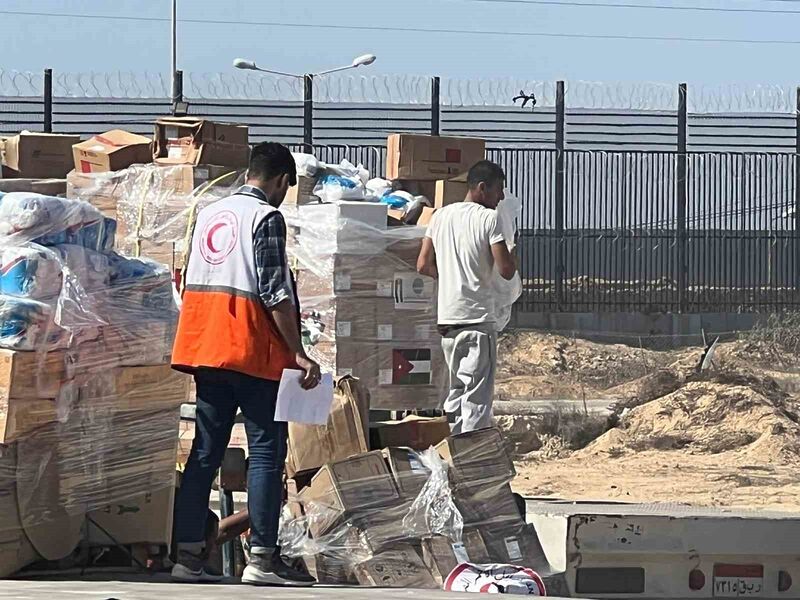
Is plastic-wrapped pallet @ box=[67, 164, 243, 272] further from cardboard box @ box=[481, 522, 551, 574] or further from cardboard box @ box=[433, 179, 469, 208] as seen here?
cardboard box @ box=[481, 522, 551, 574]

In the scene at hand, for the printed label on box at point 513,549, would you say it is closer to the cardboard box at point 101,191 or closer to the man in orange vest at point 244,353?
the man in orange vest at point 244,353

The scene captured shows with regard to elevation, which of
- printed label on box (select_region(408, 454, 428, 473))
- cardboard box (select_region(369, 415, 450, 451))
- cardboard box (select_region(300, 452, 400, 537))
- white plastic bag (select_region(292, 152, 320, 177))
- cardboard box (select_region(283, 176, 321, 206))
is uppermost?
white plastic bag (select_region(292, 152, 320, 177))

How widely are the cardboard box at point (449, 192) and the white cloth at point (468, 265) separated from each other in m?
1.27

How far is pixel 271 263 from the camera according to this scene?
18.8 ft

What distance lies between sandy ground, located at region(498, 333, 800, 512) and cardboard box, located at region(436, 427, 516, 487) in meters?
2.92

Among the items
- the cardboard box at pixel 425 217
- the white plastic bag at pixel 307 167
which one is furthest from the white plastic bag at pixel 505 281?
the white plastic bag at pixel 307 167

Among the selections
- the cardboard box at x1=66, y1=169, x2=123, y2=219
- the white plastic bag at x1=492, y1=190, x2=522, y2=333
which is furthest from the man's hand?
the cardboard box at x1=66, y1=169, x2=123, y2=219

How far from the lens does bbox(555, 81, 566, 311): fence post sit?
19.9 m

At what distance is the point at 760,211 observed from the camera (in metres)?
21.2

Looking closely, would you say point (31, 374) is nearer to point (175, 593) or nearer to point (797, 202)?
point (175, 593)

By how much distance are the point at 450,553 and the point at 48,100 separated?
1385 centimetres

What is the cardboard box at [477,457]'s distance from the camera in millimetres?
6660

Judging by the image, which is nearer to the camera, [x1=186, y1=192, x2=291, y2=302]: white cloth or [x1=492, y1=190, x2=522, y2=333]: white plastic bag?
[x1=186, y1=192, x2=291, y2=302]: white cloth

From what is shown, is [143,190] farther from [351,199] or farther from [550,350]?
[550,350]
